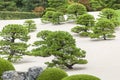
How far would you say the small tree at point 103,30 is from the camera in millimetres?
24891

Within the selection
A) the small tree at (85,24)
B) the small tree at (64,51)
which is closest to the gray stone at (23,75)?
→ the small tree at (64,51)

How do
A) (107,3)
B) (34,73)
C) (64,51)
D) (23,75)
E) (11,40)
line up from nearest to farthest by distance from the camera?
(34,73), (23,75), (64,51), (11,40), (107,3)

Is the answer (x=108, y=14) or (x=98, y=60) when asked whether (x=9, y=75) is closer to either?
(x=98, y=60)

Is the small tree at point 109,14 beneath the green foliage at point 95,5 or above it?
beneath

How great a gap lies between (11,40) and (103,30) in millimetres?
6870

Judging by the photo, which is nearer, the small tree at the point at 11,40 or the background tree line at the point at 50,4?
the small tree at the point at 11,40

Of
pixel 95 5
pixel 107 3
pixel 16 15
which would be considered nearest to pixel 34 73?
pixel 16 15

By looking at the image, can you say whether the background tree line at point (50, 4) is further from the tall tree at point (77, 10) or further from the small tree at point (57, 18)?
the small tree at point (57, 18)

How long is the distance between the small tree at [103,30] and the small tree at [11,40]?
19.5ft

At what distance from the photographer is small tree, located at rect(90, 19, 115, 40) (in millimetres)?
24891

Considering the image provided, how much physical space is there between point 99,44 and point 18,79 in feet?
34.4

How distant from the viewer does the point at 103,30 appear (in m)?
25.2

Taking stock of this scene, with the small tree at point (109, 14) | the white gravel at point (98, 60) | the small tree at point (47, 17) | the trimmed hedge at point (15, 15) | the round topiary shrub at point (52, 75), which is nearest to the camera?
the round topiary shrub at point (52, 75)

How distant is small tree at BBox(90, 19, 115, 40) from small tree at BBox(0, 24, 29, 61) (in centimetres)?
593
